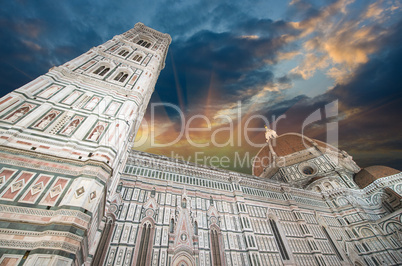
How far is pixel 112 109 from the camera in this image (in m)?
9.40

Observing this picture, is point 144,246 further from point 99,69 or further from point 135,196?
point 99,69

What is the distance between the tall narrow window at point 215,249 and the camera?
43.9 feet

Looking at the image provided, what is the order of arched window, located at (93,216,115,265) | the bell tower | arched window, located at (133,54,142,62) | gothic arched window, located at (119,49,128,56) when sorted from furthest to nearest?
arched window, located at (133,54,142,62)
gothic arched window, located at (119,49,128,56)
arched window, located at (93,216,115,265)
the bell tower

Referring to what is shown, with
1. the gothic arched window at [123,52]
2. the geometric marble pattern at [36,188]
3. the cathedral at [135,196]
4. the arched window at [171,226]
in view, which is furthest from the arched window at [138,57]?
the arched window at [171,226]

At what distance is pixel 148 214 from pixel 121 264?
3384mm

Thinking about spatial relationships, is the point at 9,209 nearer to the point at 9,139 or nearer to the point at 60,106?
the point at 9,139

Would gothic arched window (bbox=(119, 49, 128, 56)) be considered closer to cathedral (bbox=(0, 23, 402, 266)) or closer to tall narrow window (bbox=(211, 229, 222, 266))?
cathedral (bbox=(0, 23, 402, 266))

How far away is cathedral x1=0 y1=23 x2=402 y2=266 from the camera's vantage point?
17.0 ft

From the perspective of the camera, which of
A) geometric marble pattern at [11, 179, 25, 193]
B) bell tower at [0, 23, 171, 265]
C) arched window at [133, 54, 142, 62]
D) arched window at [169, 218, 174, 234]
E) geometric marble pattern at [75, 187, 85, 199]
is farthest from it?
arched window at [133, 54, 142, 62]

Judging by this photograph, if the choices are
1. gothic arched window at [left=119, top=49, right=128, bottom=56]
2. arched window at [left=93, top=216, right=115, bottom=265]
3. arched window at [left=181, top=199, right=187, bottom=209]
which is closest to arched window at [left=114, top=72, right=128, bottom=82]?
gothic arched window at [left=119, top=49, right=128, bottom=56]

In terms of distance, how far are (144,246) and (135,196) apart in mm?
3699

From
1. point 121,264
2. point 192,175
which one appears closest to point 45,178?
Result: point 121,264

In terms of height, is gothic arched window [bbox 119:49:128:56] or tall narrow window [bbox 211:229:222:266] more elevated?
gothic arched window [bbox 119:49:128:56]

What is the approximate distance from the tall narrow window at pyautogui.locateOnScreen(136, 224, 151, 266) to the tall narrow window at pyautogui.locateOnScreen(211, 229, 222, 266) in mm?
5396
